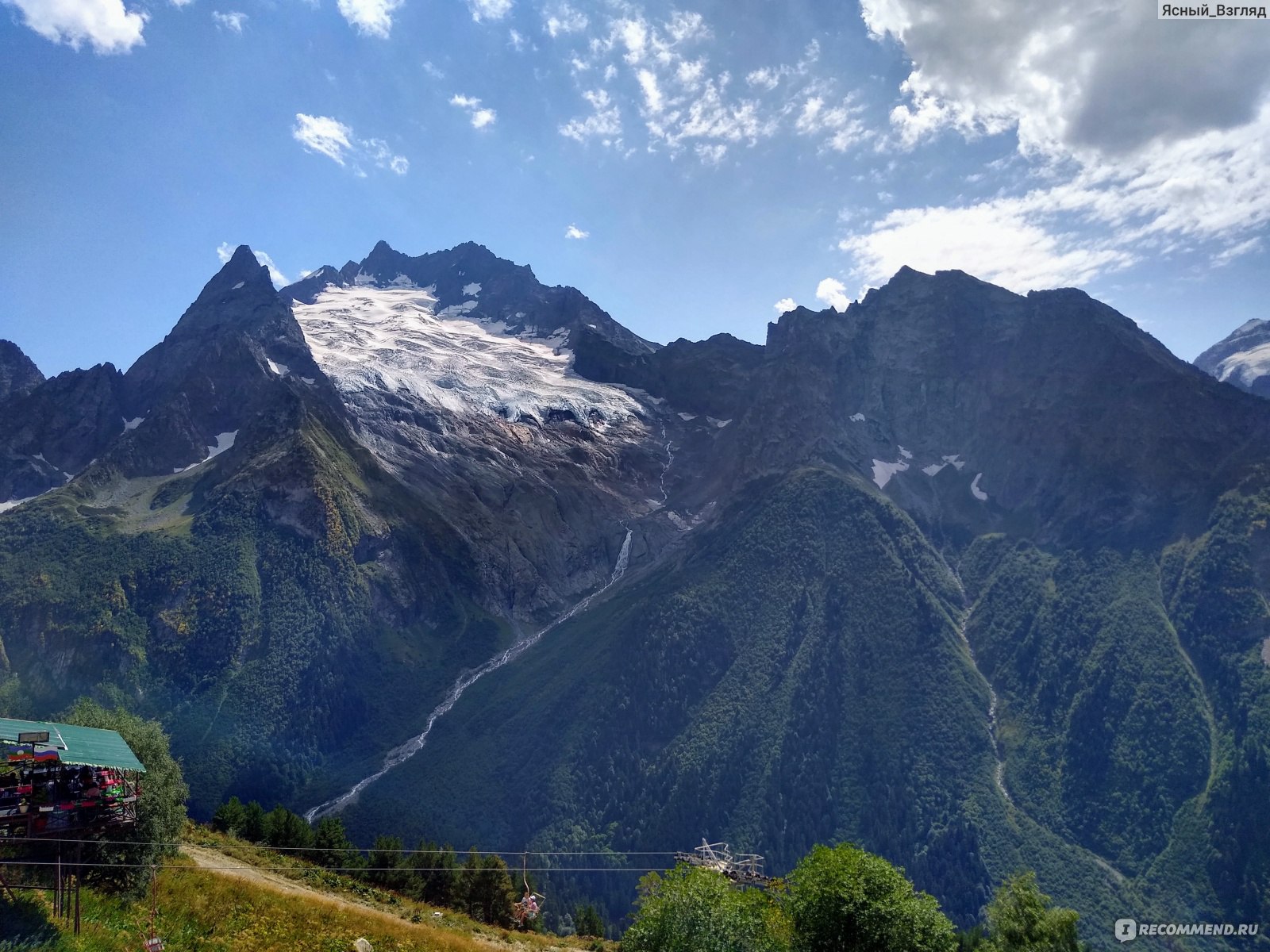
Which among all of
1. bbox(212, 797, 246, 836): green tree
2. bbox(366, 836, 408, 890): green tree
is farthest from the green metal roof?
bbox(212, 797, 246, 836): green tree

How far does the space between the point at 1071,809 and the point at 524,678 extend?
121 metres

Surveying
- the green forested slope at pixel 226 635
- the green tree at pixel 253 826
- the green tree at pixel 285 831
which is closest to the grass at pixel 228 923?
the green tree at pixel 285 831

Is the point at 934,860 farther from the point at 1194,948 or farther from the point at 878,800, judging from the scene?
the point at 1194,948

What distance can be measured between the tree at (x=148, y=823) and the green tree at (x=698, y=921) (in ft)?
70.4

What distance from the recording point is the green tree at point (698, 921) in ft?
106

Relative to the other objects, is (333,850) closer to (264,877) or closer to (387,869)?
(387,869)

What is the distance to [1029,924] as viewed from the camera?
4547cm

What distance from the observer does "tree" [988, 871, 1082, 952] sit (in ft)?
145

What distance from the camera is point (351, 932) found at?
1286 inches

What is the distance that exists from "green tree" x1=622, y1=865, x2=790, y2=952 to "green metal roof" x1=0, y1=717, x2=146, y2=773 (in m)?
22.4

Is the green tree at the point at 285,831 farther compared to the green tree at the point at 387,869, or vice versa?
the green tree at the point at 285,831

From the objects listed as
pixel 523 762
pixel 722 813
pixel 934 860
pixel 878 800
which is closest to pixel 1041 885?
pixel 934 860

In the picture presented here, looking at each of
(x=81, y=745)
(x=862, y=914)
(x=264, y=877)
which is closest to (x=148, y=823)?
(x=81, y=745)

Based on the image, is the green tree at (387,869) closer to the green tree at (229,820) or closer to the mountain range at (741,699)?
the green tree at (229,820)
